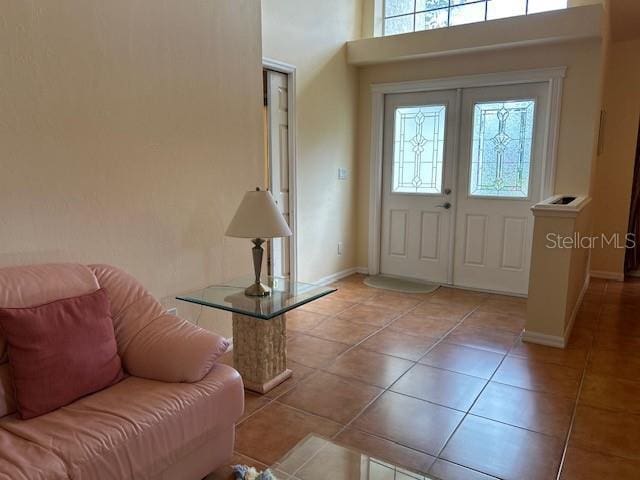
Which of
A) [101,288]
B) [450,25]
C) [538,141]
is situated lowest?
[101,288]

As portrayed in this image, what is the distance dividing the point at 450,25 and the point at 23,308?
179 inches

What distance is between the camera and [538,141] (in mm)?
4422

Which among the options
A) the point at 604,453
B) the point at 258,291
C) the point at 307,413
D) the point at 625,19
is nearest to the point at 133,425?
the point at 307,413

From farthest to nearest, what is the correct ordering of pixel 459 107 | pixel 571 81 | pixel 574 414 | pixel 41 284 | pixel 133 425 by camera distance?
pixel 459 107
pixel 571 81
pixel 574 414
pixel 41 284
pixel 133 425

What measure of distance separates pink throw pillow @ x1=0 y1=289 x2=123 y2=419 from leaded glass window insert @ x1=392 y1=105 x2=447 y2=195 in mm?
3814

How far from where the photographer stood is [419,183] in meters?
5.08

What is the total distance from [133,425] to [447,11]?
481 centimetres

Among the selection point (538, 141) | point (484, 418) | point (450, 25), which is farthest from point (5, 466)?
point (450, 25)

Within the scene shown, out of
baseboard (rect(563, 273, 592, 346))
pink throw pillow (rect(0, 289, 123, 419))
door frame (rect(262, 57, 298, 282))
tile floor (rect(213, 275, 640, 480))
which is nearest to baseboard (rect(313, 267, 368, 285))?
door frame (rect(262, 57, 298, 282))

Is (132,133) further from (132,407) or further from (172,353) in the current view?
(132,407)

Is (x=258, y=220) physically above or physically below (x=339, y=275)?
above

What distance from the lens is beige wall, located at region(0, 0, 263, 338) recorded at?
6.99ft

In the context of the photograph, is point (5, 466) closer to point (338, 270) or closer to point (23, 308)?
point (23, 308)

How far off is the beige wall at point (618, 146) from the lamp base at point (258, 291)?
4242 mm
